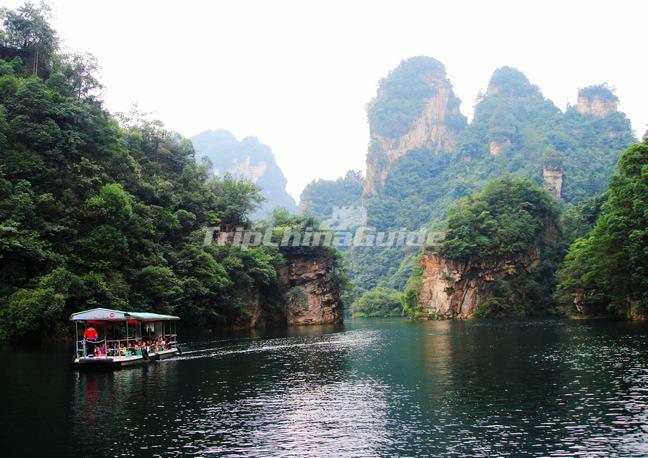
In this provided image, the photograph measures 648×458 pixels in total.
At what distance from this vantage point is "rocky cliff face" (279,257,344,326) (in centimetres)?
8206

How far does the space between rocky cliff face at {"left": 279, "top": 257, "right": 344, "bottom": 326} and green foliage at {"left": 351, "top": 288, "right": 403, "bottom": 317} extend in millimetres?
36862

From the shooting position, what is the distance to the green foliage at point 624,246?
49594mm

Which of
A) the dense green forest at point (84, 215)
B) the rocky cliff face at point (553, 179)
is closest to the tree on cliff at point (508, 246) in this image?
the dense green forest at point (84, 215)

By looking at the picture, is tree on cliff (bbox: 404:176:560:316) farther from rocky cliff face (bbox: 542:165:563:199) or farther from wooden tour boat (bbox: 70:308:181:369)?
wooden tour boat (bbox: 70:308:181:369)

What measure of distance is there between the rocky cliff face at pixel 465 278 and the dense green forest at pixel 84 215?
30.6m

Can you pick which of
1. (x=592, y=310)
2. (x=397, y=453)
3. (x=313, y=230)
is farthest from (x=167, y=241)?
(x=397, y=453)

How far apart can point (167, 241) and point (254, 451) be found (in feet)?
162

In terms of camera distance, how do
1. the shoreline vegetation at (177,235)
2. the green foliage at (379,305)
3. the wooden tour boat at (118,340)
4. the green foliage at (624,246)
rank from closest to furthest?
the wooden tour boat at (118,340)
the shoreline vegetation at (177,235)
the green foliage at (624,246)
the green foliage at (379,305)

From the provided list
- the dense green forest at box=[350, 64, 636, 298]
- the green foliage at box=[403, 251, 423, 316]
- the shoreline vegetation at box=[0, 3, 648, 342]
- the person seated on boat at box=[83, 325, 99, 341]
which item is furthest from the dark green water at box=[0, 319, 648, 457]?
the dense green forest at box=[350, 64, 636, 298]

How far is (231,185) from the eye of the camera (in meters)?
80.8

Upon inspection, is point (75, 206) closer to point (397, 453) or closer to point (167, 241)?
point (167, 241)

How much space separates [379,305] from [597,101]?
328ft

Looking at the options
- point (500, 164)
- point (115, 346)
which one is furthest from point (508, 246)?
point (500, 164)

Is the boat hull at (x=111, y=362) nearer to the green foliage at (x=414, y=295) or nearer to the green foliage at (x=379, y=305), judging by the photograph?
the green foliage at (x=414, y=295)
